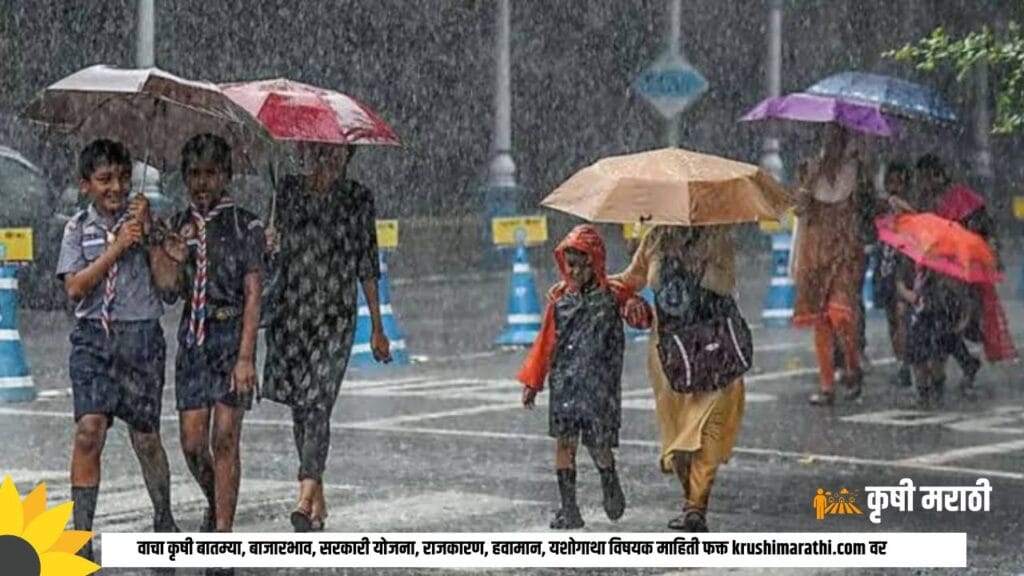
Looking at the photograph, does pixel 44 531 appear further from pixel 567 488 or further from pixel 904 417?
pixel 904 417

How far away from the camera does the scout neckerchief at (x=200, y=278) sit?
23.5ft

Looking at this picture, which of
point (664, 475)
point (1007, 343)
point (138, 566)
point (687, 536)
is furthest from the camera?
point (1007, 343)

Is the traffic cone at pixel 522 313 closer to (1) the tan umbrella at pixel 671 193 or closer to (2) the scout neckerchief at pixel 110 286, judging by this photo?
(1) the tan umbrella at pixel 671 193

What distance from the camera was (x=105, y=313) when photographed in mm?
6941

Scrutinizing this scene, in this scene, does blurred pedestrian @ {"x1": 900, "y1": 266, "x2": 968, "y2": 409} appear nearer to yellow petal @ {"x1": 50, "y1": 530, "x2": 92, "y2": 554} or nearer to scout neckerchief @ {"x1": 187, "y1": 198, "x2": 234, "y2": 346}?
scout neckerchief @ {"x1": 187, "y1": 198, "x2": 234, "y2": 346}

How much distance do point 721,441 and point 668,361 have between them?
345mm

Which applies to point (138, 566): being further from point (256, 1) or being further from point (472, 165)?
point (472, 165)

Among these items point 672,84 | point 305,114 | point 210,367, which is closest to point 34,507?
point 210,367

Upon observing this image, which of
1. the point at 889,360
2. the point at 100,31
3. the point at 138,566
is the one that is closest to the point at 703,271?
the point at 138,566

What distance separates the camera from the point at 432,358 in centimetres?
1482

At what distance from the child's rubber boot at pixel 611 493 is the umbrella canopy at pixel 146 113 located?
1.67 metres

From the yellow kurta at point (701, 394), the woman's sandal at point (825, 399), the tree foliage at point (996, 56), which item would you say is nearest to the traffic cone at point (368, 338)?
the woman's sandal at point (825, 399)

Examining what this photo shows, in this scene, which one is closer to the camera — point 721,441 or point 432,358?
point 721,441

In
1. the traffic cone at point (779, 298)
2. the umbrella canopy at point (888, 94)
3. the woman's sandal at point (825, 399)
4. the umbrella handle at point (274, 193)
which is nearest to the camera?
the umbrella handle at point (274, 193)
